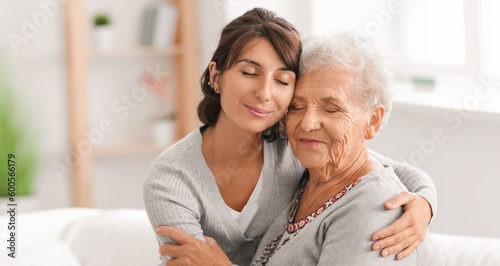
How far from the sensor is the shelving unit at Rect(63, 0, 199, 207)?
386 centimetres

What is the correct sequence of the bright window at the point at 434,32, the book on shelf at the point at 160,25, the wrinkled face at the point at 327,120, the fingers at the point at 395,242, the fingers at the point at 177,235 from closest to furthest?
1. the fingers at the point at 395,242
2. the wrinkled face at the point at 327,120
3. the fingers at the point at 177,235
4. the bright window at the point at 434,32
5. the book on shelf at the point at 160,25

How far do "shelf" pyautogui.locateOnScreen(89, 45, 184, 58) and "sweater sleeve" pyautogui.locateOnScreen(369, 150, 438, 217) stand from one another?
250 centimetres

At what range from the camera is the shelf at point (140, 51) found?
3.95 metres

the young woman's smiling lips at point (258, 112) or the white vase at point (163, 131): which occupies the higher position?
the young woman's smiling lips at point (258, 112)

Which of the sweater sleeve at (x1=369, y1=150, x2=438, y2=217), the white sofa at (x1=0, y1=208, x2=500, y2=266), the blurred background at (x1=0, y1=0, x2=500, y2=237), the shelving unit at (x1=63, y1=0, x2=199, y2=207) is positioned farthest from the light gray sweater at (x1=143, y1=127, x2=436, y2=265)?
the shelving unit at (x1=63, y1=0, x2=199, y2=207)

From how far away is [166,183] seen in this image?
5.50ft

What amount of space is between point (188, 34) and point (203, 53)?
0.53ft

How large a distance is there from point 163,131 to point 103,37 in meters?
0.73

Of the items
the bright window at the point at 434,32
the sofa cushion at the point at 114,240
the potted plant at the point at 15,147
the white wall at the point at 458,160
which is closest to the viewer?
the sofa cushion at the point at 114,240

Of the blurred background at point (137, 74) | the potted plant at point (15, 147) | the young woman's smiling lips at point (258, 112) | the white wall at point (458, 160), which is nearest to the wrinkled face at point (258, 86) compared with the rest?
the young woman's smiling lips at point (258, 112)

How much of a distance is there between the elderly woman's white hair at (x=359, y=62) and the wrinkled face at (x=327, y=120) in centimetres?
2

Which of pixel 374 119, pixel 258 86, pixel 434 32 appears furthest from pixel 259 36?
pixel 434 32

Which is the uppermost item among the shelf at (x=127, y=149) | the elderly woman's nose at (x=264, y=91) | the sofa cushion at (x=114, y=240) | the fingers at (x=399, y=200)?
the elderly woman's nose at (x=264, y=91)

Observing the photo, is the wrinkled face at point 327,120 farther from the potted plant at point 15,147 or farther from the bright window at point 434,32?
the potted plant at point 15,147
